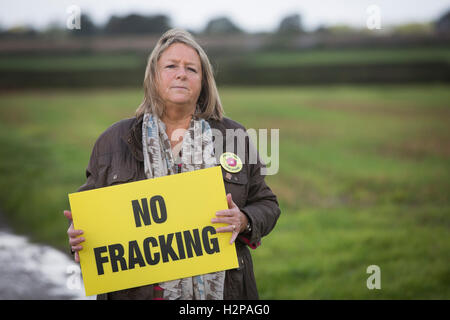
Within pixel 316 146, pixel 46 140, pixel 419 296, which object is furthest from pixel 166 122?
pixel 46 140

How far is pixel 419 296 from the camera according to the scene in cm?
460

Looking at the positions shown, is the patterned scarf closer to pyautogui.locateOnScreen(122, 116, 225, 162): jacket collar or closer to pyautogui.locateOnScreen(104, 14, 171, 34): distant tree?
pyautogui.locateOnScreen(122, 116, 225, 162): jacket collar

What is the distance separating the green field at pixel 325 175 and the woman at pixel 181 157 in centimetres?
253

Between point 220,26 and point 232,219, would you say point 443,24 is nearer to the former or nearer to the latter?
point 220,26

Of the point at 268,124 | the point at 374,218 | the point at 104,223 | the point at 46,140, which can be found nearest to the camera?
the point at 104,223

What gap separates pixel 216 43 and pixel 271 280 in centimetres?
898

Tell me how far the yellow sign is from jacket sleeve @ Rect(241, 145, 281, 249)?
0.41 ft

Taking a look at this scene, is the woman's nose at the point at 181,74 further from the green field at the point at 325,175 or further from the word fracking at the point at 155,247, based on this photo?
the green field at the point at 325,175

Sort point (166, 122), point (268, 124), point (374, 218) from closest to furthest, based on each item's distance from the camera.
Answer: point (166, 122)
point (374, 218)
point (268, 124)

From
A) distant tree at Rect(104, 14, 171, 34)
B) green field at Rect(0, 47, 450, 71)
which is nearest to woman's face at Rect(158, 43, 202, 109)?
distant tree at Rect(104, 14, 171, 34)

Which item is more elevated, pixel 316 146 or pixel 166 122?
pixel 166 122

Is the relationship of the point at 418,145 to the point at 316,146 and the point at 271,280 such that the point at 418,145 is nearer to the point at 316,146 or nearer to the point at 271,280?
the point at 316,146

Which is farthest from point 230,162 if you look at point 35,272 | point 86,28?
point 86,28

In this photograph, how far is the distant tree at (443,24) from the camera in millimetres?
10842
